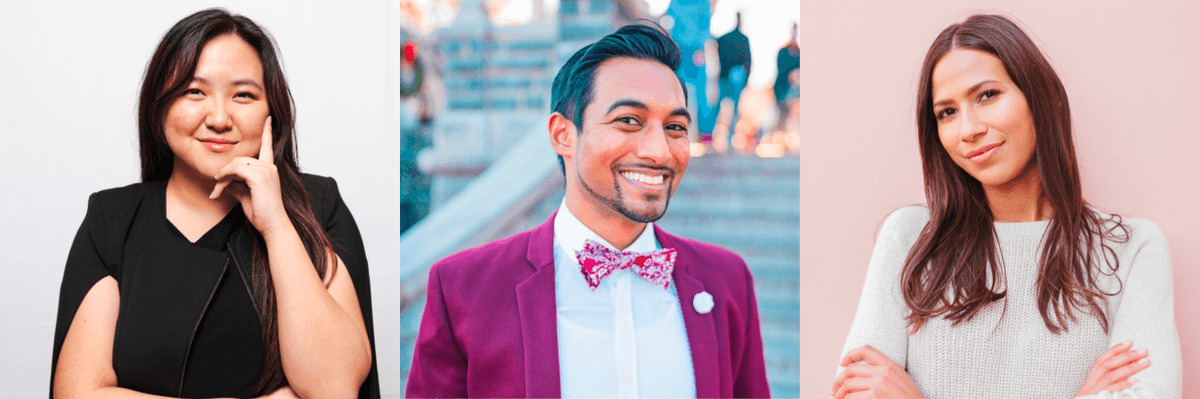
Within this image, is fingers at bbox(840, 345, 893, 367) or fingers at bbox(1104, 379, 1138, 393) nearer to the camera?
fingers at bbox(1104, 379, 1138, 393)

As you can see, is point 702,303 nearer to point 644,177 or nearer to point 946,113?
point 644,177

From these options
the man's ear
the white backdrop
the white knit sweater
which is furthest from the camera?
the white backdrop

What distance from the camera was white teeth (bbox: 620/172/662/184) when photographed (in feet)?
8.52

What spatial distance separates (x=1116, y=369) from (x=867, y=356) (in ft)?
2.14

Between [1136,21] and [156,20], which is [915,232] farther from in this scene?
[156,20]

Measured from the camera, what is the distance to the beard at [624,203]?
2604mm

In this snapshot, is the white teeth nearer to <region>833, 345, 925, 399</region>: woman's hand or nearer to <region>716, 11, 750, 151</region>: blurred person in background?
<region>716, 11, 750, 151</region>: blurred person in background

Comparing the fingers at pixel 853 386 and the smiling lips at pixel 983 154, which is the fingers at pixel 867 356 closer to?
the fingers at pixel 853 386

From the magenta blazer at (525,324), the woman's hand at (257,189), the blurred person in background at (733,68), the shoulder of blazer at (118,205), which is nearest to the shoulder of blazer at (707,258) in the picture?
the magenta blazer at (525,324)

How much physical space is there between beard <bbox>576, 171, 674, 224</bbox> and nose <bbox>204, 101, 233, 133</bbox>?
3.78 ft

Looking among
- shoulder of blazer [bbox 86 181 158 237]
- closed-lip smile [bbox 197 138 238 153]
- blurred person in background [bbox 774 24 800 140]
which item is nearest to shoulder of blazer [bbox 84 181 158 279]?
shoulder of blazer [bbox 86 181 158 237]

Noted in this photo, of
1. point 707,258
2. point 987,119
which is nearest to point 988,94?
point 987,119

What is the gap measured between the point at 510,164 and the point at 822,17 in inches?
47.7

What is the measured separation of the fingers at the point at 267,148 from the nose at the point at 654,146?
1220 millimetres
